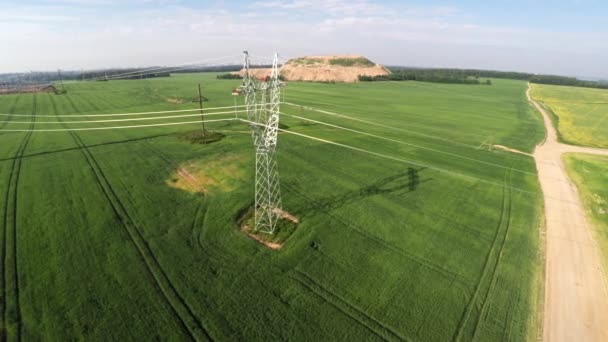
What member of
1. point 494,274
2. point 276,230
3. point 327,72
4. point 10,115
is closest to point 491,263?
point 494,274

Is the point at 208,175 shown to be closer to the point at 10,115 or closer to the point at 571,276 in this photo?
the point at 571,276

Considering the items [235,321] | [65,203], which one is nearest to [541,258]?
[235,321]

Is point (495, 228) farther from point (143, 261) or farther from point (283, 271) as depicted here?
point (143, 261)

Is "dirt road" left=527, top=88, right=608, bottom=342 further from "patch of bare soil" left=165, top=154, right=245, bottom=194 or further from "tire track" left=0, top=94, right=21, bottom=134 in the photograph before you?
"tire track" left=0, top=94, right=21, bottom=134

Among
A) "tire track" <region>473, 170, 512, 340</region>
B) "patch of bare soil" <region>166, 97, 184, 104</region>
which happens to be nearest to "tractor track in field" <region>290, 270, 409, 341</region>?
"tire track" <region>473, 170, 512, 340</region>

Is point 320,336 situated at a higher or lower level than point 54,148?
lower

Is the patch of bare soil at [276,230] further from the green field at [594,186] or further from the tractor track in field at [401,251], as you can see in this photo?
the green field at [594,186]
